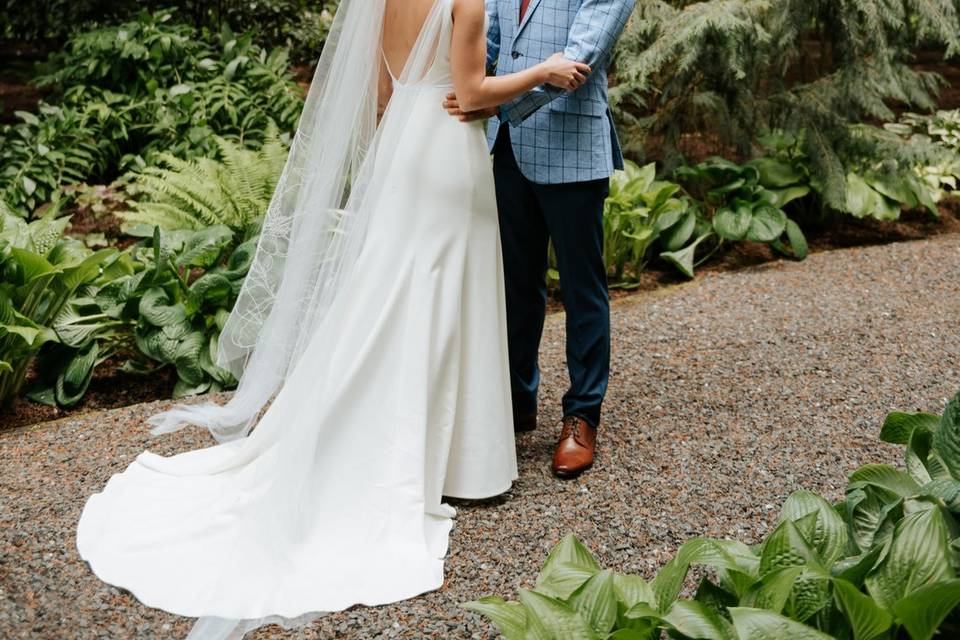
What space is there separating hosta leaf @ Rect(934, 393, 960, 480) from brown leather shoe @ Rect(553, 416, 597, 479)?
1421 mm

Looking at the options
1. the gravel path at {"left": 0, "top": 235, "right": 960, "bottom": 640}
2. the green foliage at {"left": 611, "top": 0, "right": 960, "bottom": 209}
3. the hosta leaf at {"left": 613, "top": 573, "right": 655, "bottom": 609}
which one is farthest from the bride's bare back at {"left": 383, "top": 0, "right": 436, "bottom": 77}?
the green foliage at {"left": 611, "top": 0, "right": 960, "bottom": 209}

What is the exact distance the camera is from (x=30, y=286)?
4.17 metres

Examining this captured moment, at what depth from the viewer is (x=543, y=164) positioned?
132 inches

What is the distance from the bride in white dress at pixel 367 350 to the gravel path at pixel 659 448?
14cm

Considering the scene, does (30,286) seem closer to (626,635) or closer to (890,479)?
(626,635)

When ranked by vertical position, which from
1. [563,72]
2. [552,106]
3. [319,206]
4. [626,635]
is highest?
[563,72]

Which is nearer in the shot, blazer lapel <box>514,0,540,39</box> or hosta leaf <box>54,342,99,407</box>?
blazer lapel <box>514,0,540,39</box>

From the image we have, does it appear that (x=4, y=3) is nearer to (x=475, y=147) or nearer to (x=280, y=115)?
(x=280, y=115)

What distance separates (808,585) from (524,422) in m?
1.85

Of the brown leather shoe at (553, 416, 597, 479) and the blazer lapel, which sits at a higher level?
the blazer lapel

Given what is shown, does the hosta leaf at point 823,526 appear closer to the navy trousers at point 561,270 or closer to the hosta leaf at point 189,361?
the navy trousers at point 561,270

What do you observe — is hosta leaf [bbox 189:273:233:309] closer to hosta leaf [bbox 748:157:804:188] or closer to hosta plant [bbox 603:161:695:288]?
hosta plant [bbox 603:161:695:288]

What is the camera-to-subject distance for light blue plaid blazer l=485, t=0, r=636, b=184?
10.7 ft

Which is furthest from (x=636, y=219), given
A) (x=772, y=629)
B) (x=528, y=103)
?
(x=772, y=629)
